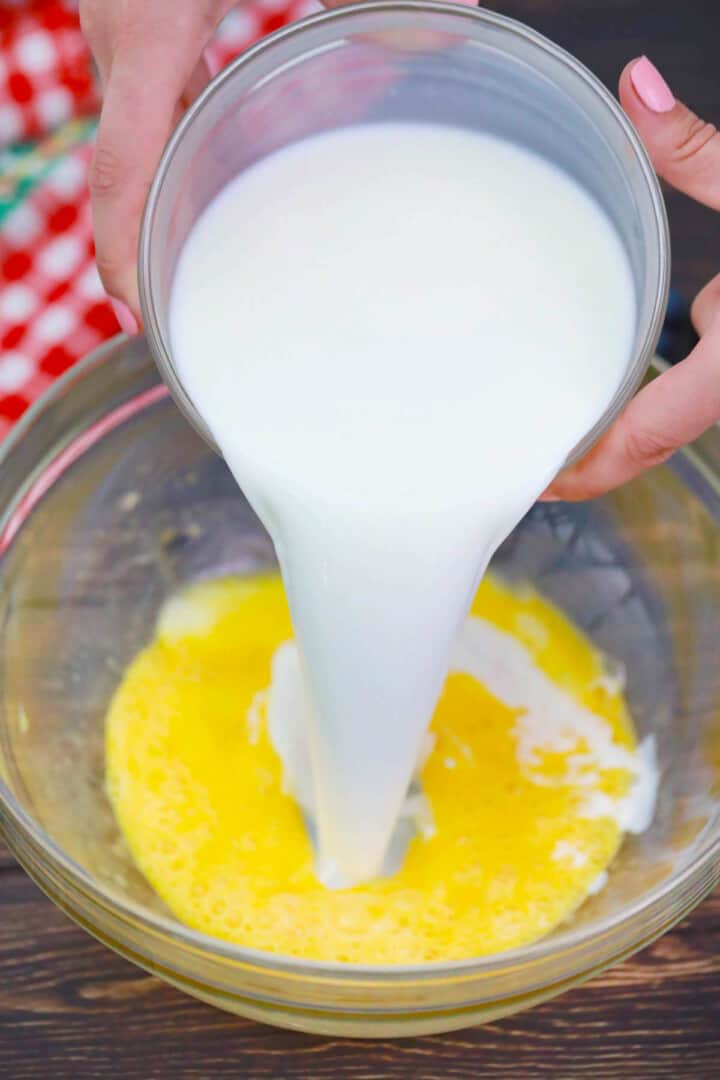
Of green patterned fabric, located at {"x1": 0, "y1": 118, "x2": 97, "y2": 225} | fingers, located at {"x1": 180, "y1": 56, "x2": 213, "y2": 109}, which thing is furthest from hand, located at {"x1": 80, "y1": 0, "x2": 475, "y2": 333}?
green patterned fabric, located at {"x1": 0, "y1": 118, "x2": 97, "y2": 225}

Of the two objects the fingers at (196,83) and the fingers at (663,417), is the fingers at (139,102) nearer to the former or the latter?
the fingers at (196,83)

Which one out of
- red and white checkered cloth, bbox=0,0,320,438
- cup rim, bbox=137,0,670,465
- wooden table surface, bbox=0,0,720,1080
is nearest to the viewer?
cup rim, bbox=137,0,670,465

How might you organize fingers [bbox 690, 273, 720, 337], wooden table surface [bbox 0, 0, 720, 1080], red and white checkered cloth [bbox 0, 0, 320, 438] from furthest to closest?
1. red and white checkered cloth [bbox 0, 0, 320, 438]
2. wooden table surface [bbox 0, 0, 720, 1080]
3. fingers [bbox 690, 273, 720, 337]

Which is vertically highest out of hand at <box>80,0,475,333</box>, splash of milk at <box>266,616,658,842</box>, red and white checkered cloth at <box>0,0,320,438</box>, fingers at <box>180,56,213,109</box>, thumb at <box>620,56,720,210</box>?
hand at <box>80,0,475,333</box>

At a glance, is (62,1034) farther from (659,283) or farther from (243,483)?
(659,283)

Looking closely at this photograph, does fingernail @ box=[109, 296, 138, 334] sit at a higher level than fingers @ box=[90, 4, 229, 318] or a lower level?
lower

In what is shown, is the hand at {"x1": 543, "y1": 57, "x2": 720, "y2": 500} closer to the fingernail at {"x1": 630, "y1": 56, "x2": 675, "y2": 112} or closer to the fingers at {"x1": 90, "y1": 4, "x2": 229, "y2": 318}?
the fingernail at {"x1": 630, "y1": 56, "x2": 675, "y2": 112}

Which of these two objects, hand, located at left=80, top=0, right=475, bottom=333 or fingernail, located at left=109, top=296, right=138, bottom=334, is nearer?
hand, located at left=80, top=0, right=475, bottom=333
